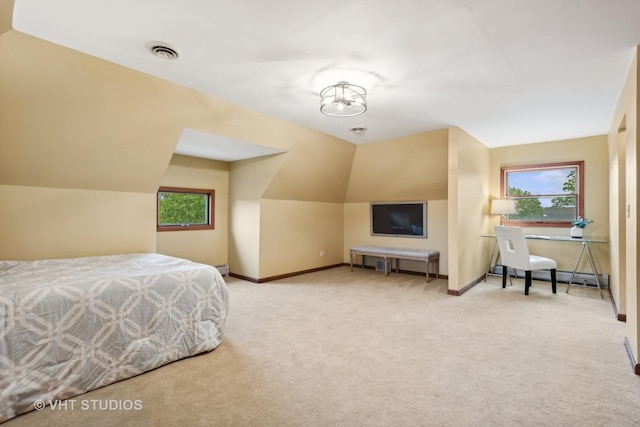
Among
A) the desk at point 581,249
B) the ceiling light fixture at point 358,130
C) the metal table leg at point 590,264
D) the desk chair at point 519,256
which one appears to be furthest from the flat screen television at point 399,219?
the metal table leg at point 590,264

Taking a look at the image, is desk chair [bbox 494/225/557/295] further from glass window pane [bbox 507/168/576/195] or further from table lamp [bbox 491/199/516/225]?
glass window pane [bbox 507/168/576/195]

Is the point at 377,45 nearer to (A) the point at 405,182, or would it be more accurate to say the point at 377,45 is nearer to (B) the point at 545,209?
(A) the point at 405,182

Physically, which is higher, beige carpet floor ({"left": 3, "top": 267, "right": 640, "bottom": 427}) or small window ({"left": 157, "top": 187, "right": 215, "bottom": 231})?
small window ({"left": 157, "top": 187, "right": 215, "bottom": 231})

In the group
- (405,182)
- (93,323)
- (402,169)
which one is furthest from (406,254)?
(93,323)

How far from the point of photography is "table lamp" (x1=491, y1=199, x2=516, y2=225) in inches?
209

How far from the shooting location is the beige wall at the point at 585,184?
489 centimetres

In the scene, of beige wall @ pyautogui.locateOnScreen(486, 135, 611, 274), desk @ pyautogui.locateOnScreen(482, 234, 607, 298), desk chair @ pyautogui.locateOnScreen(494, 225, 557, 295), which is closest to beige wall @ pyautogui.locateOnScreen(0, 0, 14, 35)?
desk chair @ pyautogui.locateOnScreen(494, 225, 557, 295)

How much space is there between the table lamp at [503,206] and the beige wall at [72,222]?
5.22 meters

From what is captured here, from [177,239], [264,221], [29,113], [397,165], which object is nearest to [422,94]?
[397,165]

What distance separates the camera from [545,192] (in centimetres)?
537

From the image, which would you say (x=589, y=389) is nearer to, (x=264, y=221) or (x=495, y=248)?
(x=495, y=248)

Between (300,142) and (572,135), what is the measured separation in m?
4.11

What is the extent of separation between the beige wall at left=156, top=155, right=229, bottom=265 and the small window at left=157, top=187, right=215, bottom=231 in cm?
8

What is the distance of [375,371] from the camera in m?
2.37
